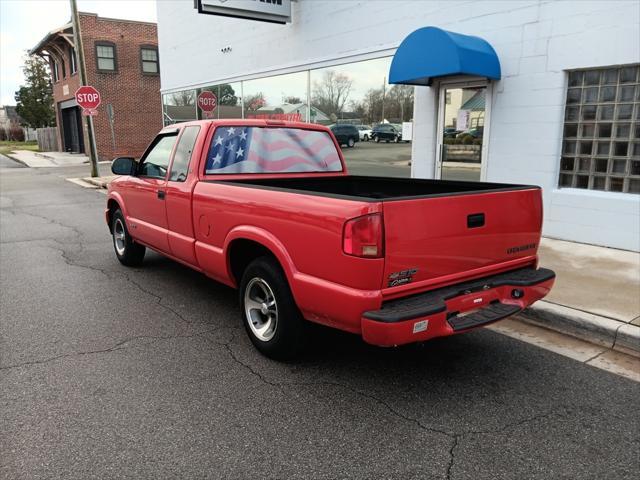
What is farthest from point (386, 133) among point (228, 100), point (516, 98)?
point (228, 100)

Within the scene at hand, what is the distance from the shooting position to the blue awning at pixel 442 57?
757cm

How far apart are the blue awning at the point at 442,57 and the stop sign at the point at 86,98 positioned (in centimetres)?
1303

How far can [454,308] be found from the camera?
3430mm

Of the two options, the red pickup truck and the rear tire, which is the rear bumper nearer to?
the red pickup truck

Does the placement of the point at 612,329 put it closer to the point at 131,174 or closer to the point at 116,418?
the point at 116,418

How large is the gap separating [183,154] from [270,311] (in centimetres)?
209

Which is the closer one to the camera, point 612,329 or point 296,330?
point 296,330

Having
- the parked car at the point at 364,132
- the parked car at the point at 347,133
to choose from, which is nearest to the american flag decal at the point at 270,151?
the parked car at the point at 364,132

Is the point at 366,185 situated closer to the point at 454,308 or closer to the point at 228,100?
the point at 454,308

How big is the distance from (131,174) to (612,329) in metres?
5.28

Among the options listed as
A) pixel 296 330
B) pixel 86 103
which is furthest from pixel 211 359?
pixel 86 103

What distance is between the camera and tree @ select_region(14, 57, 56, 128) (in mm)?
54094

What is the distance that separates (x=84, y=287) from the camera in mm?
6027

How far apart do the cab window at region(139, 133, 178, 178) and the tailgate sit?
126 inches
